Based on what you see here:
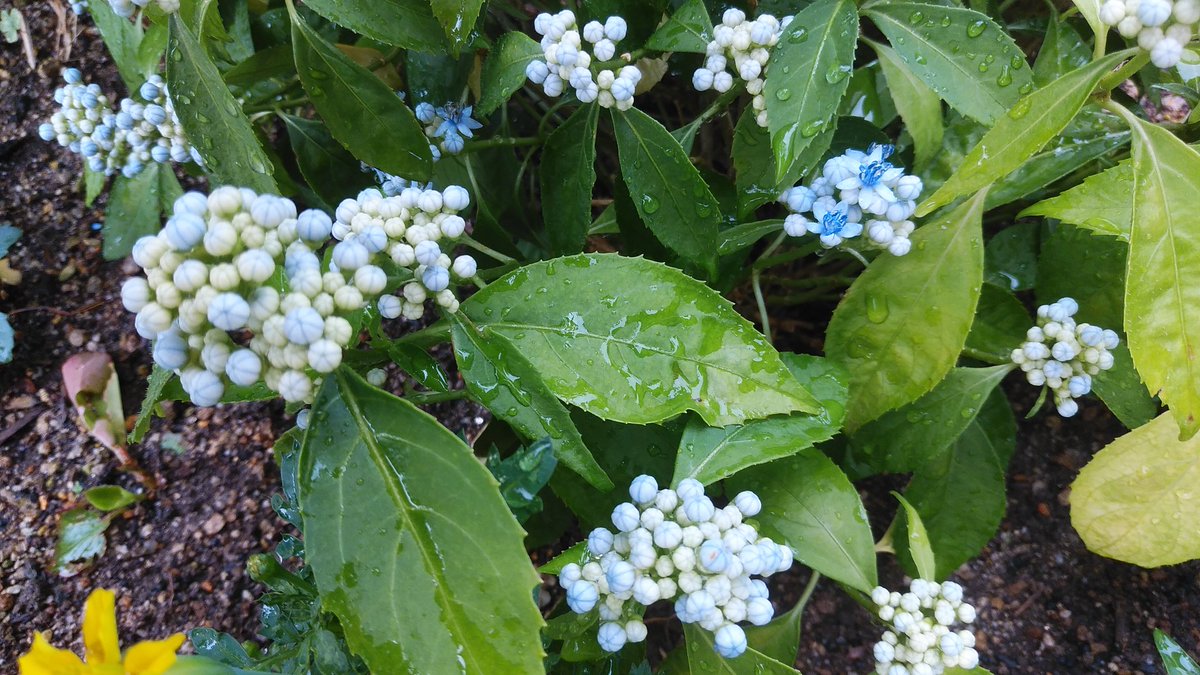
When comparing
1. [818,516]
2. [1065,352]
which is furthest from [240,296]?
[1065,352]

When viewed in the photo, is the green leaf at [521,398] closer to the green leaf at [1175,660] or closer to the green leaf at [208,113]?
the green leaf at [208,113]

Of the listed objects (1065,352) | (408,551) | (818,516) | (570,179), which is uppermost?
(570,179)

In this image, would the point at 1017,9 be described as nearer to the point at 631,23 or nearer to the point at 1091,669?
the point at 631,23

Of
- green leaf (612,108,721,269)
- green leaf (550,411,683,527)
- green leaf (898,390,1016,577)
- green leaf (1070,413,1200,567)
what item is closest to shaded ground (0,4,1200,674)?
green leaf (898,390,1016,577)

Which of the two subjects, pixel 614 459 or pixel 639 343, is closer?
pixel 639 343

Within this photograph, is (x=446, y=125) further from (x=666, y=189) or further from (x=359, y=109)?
(x=666, y=189)

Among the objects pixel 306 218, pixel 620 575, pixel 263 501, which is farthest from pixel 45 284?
pixel 620 575

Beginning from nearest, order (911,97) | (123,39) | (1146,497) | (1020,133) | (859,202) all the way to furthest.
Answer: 1. (1020,133)
2. (859,202)
3. (911,97)
4. (1146,497)
5. (123,39)

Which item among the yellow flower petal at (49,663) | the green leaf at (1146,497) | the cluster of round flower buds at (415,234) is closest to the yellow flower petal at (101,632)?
the yellow flower petal at (49,663)
